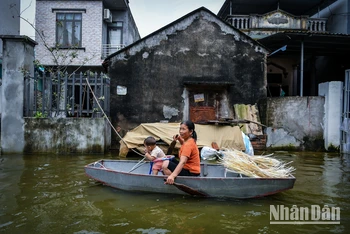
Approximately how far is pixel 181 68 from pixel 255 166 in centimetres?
725

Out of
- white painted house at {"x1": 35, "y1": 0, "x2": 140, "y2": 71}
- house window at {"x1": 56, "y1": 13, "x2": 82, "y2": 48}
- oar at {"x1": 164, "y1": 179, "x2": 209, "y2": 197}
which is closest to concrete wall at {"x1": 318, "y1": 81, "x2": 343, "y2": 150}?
oar at {"x1": 164, "y1": 179, "x2": 209, "y2": 197}

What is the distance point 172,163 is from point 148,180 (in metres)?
0.58

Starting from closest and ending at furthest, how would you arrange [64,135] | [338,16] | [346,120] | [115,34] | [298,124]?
[64,135] → [346,120] → [298,124] → [338,16] → [115,34]

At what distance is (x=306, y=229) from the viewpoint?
3.89 meters

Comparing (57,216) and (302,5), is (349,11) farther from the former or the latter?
(57,216)

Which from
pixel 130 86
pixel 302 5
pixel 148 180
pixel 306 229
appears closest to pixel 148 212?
pixel 148 180

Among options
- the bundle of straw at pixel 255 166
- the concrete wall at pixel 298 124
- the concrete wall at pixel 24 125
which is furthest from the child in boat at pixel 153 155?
the concrete wall at pixel 298 124

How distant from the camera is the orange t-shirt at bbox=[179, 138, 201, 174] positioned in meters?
5.10

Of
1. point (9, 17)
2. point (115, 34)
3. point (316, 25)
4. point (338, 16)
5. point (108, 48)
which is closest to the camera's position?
point (9, 17)

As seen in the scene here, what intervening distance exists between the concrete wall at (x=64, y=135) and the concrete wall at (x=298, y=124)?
646 centimetres

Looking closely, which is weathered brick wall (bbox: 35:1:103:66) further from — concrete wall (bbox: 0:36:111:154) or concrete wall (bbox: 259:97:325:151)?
concrete wall (bbox: 259:97:325:151)

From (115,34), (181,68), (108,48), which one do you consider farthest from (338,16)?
(108,48)

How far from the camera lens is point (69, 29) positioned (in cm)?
1677

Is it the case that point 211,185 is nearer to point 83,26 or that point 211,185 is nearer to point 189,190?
point 189,190
